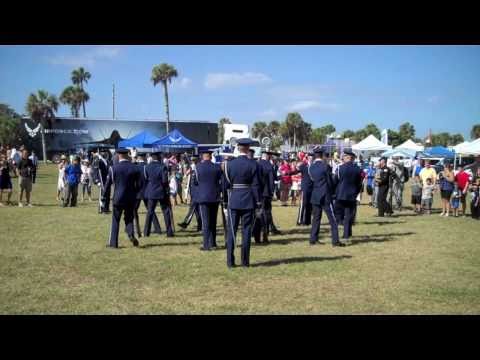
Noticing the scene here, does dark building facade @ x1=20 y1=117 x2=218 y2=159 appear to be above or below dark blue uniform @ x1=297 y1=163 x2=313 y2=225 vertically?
above

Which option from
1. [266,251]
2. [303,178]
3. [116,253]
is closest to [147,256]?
[116,253]

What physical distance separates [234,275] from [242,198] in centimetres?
140

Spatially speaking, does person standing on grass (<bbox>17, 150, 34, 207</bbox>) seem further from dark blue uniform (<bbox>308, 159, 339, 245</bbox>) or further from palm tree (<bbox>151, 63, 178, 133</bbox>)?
palm tree (<bbox>151, 63, 178, 133</bbox>)

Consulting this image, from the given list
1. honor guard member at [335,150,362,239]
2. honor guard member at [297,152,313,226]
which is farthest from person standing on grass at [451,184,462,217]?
honor guard member at [335,150,362,239]

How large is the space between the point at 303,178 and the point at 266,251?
432 centimetres

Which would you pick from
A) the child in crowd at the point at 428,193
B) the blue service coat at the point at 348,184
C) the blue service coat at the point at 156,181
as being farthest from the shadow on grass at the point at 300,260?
the child in crowd at the point at 428,193

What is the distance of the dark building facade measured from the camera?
167 feet

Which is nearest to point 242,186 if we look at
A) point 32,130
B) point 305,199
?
point 305,199

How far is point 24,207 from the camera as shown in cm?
1694

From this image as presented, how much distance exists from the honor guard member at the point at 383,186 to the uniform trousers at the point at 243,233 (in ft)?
31.0

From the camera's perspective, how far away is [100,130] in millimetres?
51344

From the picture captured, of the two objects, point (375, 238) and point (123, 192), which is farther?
point (375, 238)

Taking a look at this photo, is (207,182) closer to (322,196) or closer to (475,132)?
(322,196)

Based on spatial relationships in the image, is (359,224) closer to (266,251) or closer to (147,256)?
(266,251)
